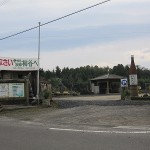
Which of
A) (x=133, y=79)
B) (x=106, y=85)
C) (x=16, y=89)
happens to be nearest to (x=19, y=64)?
(x=16, y=89)

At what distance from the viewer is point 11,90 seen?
1412 inches

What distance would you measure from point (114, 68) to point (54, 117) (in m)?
93.5

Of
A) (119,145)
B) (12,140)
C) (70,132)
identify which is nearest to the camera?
(119,145)

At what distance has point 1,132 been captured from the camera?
58.3ft

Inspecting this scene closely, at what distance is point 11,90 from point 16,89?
38cm

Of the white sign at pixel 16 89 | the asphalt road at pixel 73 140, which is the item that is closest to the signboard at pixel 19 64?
the white sign at pixel 16 89

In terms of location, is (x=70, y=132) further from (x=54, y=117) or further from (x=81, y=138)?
(x=54, y=117)

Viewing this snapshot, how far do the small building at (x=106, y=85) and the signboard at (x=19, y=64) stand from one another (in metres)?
40.2

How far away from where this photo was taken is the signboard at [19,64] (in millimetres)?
38531

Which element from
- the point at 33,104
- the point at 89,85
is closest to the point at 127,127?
the point at 33,104

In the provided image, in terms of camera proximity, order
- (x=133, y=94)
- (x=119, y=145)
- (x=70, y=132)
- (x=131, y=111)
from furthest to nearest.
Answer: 1. (x=133, y=94)
2. (x=131, y=111)
3. (x=70, y=132)
4. (x=119, y=145)

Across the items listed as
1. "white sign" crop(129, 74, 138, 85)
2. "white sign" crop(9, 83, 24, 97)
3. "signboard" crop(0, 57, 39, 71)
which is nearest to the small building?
"white sign" crop(129, 74, 138, 85)

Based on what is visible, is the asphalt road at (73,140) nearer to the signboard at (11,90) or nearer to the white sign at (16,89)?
the signboard at (11,90)

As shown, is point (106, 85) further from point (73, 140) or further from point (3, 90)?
point (73, 140)
